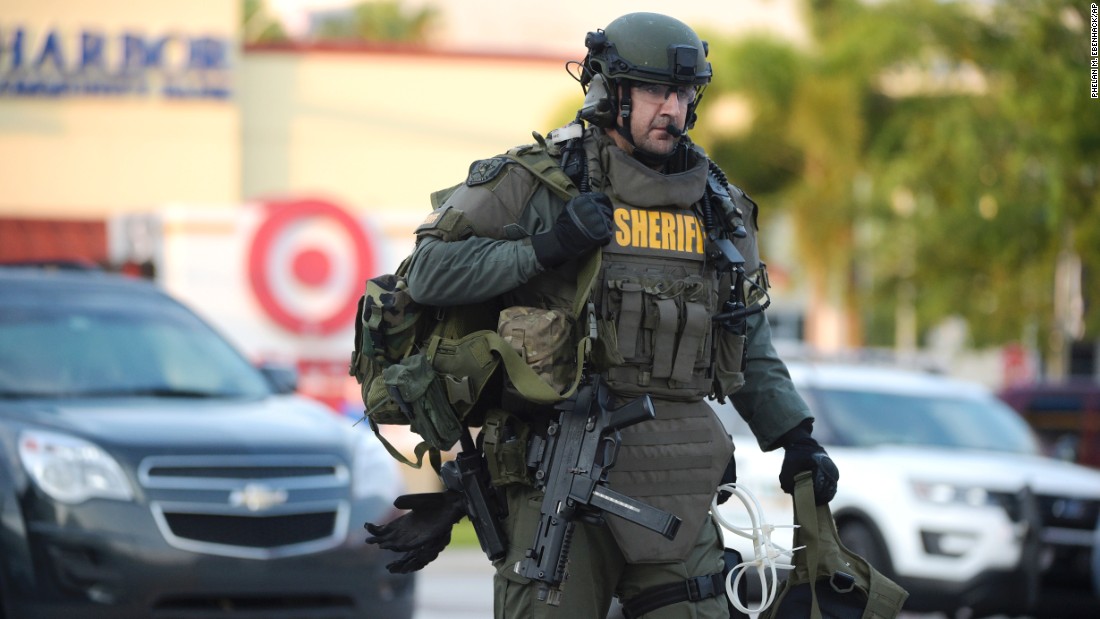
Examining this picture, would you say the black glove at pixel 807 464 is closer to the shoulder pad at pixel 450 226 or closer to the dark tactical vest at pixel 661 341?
the dark tactical vest at pixel 661 341

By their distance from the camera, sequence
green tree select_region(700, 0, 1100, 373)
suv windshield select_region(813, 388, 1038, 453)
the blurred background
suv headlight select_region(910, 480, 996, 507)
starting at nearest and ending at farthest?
suv headlight select_region(910, 480, 996, 507), suv windshield select_region(813, 388, 1038, 453), green tree select_region(700, 0, 1100, 373), the blurred background

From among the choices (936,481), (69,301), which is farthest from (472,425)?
(936,481)

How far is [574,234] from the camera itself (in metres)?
4.04

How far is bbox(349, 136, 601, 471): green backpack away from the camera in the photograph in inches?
163

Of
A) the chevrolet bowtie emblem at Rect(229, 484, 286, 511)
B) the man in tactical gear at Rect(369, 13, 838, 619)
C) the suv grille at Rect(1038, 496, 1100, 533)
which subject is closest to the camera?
the man in tactical gear at Rect(369, 13, 838, 619)

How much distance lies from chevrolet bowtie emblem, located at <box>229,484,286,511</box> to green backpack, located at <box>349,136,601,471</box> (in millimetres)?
2407

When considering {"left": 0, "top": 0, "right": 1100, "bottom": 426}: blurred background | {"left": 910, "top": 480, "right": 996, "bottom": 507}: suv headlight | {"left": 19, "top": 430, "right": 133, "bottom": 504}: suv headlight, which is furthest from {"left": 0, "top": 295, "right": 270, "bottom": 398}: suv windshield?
{"left": 0, "top": 0, "right": 1100, "bottom": 426}: blurred background

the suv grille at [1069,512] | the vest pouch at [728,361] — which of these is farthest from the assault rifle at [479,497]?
the suv grille at [1069,512]

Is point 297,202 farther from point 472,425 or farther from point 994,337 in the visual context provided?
point 472,425

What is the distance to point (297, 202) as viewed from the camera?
746 inches

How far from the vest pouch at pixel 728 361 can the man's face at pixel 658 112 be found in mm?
523

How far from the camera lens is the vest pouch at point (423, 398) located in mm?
4207

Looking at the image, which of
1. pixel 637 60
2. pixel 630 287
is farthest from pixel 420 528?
pixel 637 60

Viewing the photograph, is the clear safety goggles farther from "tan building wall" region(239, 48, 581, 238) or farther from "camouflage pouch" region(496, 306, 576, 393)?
"tan building wall" region(239, 48, 581, 238)
